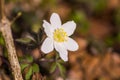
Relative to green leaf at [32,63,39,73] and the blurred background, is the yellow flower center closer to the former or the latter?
the blurred background

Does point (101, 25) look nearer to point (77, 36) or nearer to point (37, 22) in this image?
point (77, 36)

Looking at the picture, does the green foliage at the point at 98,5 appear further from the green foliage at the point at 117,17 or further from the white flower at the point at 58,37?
the white flower at the point at 58,37

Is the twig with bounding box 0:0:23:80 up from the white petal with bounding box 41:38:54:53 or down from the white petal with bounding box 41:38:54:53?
down

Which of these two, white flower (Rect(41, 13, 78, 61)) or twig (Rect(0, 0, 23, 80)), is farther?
twig (Rect(0, 0, 23, 80))

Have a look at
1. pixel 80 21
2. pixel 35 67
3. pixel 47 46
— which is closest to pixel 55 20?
pixel 47 46

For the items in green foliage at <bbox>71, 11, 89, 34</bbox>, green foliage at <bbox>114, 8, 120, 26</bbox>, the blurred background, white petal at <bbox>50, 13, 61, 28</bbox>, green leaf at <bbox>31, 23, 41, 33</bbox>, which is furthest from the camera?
green foliage at <bbox>114, 8, 120, 26</bbox>

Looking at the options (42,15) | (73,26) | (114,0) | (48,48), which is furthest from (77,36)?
(48,48)

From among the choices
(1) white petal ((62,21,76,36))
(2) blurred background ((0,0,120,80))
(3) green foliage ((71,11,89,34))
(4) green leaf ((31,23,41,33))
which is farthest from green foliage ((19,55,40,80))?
(3) green foliage ((71,11,89,34))

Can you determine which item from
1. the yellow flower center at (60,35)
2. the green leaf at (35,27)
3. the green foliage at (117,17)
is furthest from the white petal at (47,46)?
the green foliage at (117,17)
